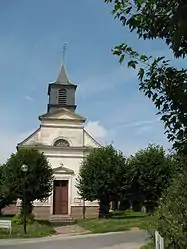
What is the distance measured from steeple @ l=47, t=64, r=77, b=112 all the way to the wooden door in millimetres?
8718

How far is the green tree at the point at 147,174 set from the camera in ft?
121

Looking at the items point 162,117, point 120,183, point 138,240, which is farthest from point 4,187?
point 162,117

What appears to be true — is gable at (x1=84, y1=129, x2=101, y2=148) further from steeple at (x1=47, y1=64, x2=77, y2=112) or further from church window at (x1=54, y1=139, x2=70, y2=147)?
steeple at (x1=47, y1=64, x2=77, y2=112)

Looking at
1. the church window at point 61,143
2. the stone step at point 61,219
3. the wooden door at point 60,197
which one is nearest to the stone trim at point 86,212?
the wooden door at point 60,197

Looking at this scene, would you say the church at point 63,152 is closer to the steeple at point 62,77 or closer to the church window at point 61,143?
the church window at point 61,143

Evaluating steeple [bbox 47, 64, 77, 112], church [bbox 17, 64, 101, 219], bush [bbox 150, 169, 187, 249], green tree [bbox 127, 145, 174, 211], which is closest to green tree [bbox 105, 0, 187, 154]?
bush [bbox 150, 169, 187, 249]

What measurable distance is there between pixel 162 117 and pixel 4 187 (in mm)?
30361

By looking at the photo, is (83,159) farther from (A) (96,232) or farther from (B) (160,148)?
(A) (96,232)

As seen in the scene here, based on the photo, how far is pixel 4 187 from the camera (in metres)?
34.4

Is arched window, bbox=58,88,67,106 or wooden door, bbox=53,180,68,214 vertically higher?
arched window, bbox=58,88,67,106

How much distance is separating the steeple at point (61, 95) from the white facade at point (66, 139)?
2374 millimetres

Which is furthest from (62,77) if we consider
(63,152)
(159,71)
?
(159,71)

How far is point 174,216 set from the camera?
1067 centimetres

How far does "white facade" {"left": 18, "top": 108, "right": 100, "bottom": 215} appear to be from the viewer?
4147 cm
